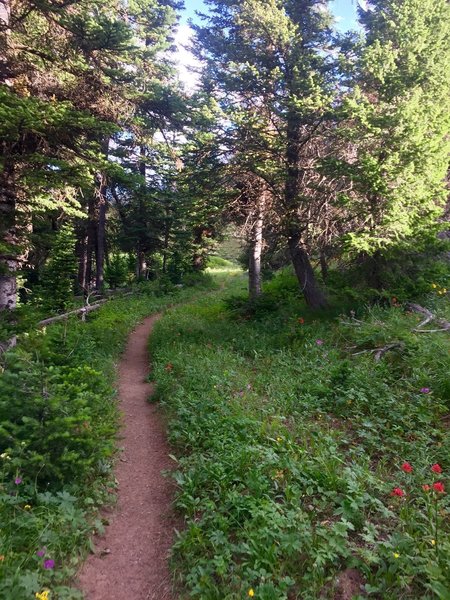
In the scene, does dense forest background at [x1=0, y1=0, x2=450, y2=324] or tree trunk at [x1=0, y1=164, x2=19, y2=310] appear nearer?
tree trunk at [x1=0, y1=164, x2=19, y2=310]

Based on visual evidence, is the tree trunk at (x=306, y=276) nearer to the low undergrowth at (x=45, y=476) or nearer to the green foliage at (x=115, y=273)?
the low undergrowth at (x=45, y=476)

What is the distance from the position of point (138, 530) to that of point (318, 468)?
226cm

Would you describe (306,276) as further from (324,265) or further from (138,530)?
(138,530)

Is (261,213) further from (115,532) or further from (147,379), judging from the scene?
(115,532)

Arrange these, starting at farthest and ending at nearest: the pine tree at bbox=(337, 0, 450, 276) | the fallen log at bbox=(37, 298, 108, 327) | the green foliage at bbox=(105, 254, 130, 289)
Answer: the green foliage at bbox=(105, 254, 130, 289) → the fallen log at bbox=(37, 298, 108, 327) → the pine tree at bbox=(337, 0, 450, 276)

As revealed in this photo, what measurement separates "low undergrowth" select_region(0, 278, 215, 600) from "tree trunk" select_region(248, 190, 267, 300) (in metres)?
9.49

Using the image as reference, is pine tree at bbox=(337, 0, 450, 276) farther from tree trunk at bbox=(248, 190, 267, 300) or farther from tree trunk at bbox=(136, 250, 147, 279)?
tree trunk at bbox=(136, 250, 147, 279)

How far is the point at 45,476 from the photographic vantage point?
4.31 meters

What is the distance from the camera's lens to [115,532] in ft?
14.1

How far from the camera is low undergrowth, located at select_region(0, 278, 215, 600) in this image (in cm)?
326

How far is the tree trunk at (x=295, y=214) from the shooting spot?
11.4 meters

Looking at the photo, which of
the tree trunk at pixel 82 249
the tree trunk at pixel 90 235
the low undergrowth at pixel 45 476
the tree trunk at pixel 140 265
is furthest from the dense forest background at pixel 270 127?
the tree trunk at pixel 140 265

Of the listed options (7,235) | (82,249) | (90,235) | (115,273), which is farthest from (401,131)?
(115,273)

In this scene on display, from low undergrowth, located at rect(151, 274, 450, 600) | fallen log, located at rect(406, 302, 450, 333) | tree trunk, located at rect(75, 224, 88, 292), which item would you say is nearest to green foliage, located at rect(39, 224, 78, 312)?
tree trunk, located at rect(75, 224, 88, 292)
